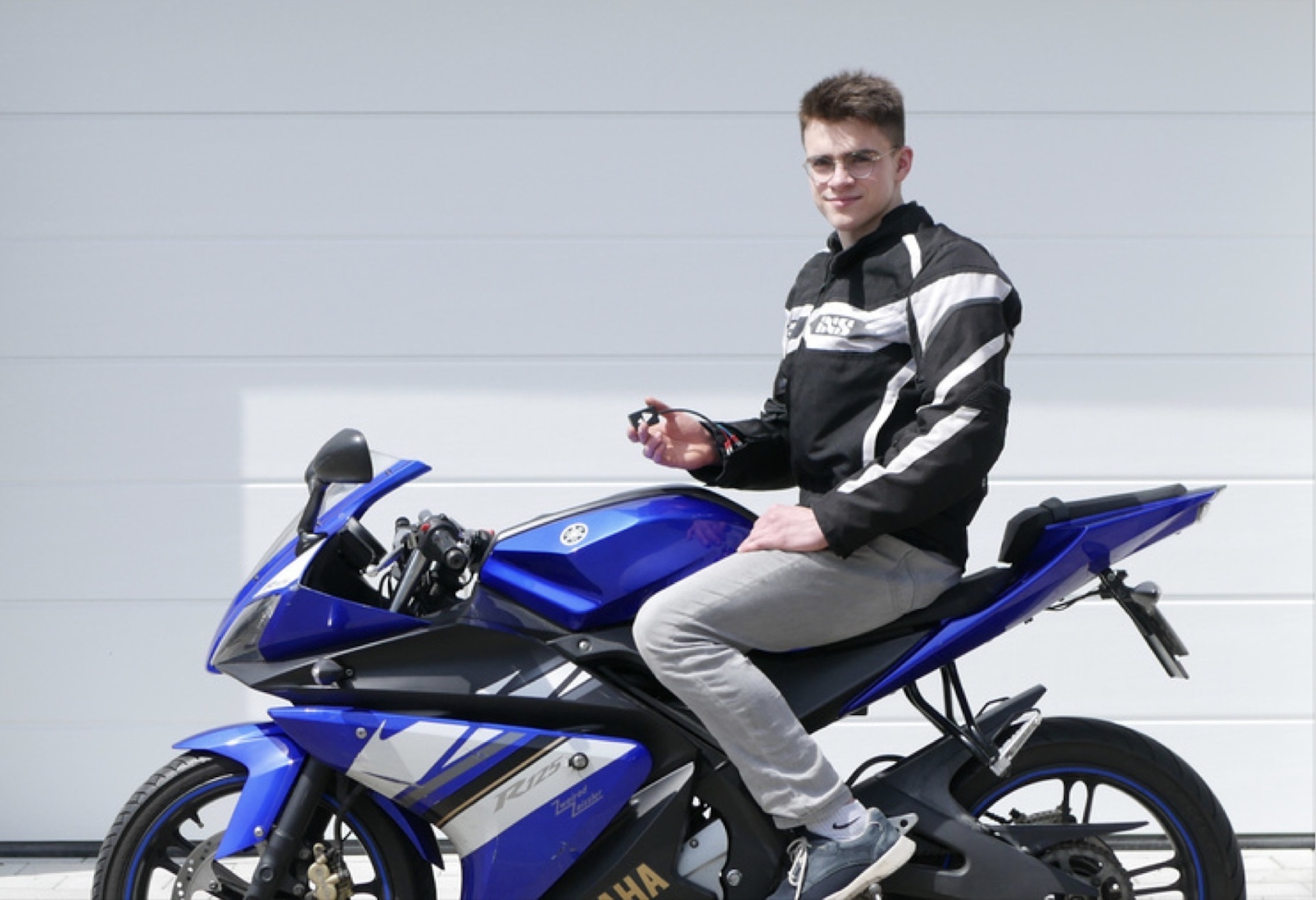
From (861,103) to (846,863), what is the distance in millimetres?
1368

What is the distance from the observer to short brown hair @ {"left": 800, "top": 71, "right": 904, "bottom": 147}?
2932 millimetres

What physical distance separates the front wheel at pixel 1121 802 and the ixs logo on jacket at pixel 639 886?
0.58 m

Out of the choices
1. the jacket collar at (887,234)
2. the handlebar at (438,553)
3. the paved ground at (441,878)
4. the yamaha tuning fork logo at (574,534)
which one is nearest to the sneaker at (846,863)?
the yamaha tuning fork logo at (574,534)

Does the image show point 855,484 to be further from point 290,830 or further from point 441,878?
point 441,878

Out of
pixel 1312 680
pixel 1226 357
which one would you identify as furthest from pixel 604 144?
pixel 1312 680

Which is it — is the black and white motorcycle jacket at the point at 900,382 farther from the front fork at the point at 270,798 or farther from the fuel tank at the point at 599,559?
the front fork at the point at 270,798

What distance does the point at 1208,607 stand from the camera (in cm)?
449

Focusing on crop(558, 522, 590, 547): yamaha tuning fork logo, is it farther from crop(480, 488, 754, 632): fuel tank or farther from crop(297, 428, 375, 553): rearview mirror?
crop(297, 428, 375, 553): rearview mirror

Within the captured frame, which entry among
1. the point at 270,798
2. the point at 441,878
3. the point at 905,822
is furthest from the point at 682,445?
the point at 441,878

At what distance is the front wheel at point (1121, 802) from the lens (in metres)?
2.96

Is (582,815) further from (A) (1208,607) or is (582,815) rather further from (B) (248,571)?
(A) (1208,607)

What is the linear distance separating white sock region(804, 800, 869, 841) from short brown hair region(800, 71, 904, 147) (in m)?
1.23

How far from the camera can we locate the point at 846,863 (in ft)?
9.22

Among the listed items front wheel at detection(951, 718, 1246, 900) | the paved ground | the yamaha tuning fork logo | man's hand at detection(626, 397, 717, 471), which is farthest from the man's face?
the paved ground
